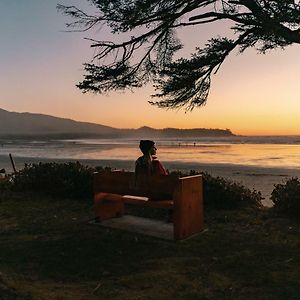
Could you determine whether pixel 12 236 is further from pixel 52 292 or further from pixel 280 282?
pixel 280 282

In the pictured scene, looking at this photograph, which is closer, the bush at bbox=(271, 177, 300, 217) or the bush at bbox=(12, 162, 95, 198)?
the bush at bbox=(271, 177, 300, 217)

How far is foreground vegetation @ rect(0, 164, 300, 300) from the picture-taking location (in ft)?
13.9

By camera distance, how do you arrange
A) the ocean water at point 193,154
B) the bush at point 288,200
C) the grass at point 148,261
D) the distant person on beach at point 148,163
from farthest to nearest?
the ocean water at point 193,154 → the bush at point 288,200 → the distant person on beach at point 148,163 → the grass at point 148,261

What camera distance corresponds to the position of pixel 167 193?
20.4 ft

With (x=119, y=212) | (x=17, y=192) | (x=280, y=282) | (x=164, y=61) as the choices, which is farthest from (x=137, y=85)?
(x=280, y=282)

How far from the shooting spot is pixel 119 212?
7.73 metres

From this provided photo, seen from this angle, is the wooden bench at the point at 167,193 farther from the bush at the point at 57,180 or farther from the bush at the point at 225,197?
the bush at the point at 57,180

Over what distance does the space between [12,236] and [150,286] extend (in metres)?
2.99

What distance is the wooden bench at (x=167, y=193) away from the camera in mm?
6129

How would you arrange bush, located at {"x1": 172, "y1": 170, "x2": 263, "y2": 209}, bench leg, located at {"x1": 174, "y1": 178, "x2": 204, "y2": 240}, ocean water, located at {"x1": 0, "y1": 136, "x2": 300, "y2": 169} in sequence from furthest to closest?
ocean water, located at {"x1": 0, "y1": 136, "x2": 300, "y2": 169} < bush, located at {"x1": 172, "y1": 170, "x2": 263, "y2": 209} < bench leg, located at {"x1": 174, "y1": 178, "x2": 204, "y2": 240}

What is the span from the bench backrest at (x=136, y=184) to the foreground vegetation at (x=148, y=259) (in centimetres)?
65

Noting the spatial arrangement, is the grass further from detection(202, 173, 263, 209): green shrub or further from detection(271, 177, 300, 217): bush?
detection(202, 173, 263, 209): green shrub

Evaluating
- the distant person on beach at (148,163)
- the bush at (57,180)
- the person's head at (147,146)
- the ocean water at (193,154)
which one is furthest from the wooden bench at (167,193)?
the ocean water at (193,154)

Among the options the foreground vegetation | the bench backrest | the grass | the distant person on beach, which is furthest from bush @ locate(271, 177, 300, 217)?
the distant person on beach
